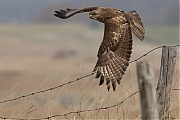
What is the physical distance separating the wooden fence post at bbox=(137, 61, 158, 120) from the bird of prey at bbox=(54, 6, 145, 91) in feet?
4.97

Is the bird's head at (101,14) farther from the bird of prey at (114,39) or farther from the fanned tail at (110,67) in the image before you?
the fanned tail at (110,67)

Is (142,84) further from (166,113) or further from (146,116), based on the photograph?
(166,113)

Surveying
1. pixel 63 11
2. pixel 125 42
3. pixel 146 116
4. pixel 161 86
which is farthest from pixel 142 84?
pixel 63 11

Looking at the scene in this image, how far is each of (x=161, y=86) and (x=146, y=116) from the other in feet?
3.84

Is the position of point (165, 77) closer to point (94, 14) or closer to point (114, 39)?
point (114, 39)

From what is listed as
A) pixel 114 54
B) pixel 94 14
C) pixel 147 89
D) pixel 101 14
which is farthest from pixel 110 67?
pixel 147 89

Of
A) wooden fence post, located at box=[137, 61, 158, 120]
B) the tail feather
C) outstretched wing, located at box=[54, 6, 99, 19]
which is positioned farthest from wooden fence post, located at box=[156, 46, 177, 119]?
outstretched wing, located at box=[54, 6, 99, 19]

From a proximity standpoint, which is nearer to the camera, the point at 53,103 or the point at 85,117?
the point at 85,117

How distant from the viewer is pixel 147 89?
196 inches

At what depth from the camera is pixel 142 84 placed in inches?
196

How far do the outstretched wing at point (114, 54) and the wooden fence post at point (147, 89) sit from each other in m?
1.81

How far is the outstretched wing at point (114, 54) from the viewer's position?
713cm

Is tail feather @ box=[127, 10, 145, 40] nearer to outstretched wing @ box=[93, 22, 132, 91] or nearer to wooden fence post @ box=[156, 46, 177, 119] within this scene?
outstretched wing @ box=[93, 22, 132, 91]

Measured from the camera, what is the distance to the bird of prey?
283 inches
